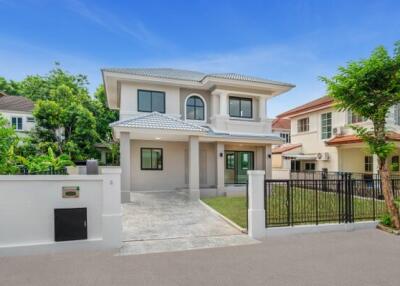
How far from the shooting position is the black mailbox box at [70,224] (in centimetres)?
586

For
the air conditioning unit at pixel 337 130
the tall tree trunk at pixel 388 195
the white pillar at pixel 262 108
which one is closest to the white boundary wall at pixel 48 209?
the tall tree trunk at pixel 388 195

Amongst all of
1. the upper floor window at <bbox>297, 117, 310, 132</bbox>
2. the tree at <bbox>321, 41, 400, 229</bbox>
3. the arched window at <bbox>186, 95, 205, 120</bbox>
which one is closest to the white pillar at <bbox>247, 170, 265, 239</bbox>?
the tree at <bbox>321, 41, 400, 229</bbox>

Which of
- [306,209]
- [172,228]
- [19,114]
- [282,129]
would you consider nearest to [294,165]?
[282,129]

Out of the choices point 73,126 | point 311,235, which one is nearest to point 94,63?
point 73,126

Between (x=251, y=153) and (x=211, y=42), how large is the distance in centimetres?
842

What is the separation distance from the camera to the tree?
754cm

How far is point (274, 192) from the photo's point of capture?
7.86m

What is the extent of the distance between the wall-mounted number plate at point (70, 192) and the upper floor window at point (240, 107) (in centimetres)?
1175

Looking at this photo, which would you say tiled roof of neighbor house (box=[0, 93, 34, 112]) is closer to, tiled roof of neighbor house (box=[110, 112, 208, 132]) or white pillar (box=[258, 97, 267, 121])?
tiled roof of neighbor house (box=[110, 112, 208, 132])

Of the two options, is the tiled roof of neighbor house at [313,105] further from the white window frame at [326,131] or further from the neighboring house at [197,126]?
the neighboring house at [197,126]

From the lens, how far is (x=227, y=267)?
5031 millimetres

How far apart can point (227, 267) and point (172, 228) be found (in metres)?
3.25

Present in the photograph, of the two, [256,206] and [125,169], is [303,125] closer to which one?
[125,169]

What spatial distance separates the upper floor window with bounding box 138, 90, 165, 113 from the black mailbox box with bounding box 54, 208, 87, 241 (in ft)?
30.9
